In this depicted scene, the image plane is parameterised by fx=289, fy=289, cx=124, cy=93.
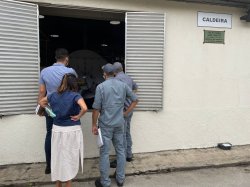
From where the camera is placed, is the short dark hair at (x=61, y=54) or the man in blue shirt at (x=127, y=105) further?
the man in blue shirt at (x=127, y=105)

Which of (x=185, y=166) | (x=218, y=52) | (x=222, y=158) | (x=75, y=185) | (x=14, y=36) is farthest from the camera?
(x=218, y=52)

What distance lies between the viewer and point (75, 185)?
4.25 metres

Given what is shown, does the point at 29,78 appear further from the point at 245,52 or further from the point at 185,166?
the point at 245,52

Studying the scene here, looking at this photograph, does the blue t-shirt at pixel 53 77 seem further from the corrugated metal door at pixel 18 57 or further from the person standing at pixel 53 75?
the corrugated metal door at pixel 18 57

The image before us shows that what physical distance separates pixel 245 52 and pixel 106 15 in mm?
2967

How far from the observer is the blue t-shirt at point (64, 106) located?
11.7 ft

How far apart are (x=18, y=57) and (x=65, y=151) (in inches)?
75.2

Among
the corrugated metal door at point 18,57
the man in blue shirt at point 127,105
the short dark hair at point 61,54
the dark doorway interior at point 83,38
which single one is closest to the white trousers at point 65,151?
the short dark hair at point 61,54

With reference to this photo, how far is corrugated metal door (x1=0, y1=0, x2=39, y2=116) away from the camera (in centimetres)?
451

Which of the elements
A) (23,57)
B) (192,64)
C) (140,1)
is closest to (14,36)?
(23,57)

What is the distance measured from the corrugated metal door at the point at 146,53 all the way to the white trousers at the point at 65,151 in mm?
1994

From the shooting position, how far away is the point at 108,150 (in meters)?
4.08

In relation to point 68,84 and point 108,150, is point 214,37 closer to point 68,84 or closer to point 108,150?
point 108,150

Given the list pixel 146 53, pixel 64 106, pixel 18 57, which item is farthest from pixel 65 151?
pixel 146 53
